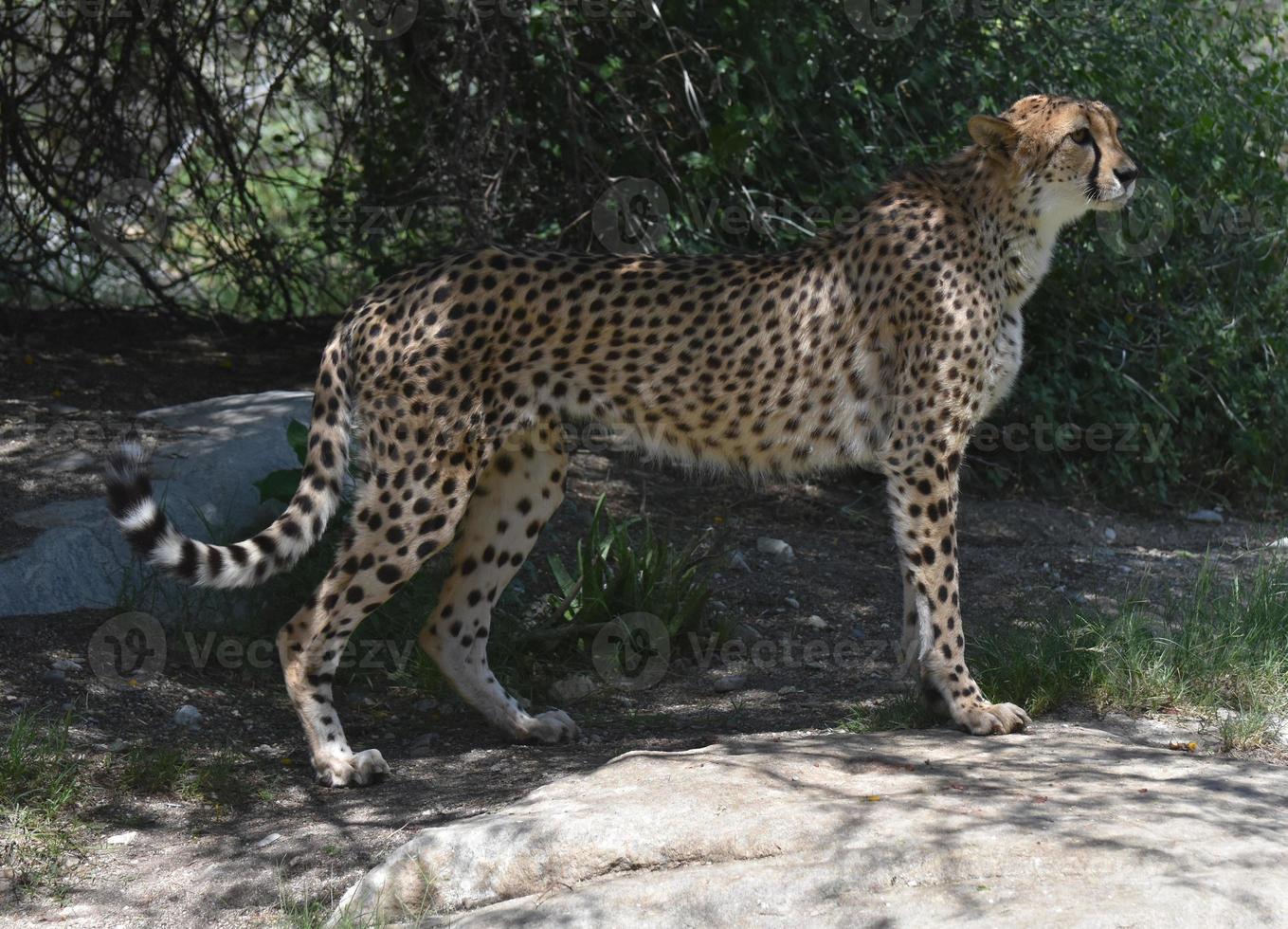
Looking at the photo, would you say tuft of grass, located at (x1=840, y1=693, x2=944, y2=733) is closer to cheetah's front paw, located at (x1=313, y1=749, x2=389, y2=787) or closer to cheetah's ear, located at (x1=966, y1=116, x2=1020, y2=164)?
cheetah's front paw, located at (x1=313, y1=749, x2=389, y2=787)

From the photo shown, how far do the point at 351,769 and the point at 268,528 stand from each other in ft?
2.23

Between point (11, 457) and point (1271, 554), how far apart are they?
15.2ft

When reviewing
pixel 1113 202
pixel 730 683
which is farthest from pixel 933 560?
pixel 1113 202

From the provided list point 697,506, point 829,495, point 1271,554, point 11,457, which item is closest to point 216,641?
point 11,457

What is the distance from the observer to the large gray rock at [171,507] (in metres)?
4.70

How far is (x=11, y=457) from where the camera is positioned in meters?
5.39

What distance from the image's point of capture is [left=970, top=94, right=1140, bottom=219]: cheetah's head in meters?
4.20

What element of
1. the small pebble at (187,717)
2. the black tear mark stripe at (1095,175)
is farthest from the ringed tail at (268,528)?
the black tear mark stripe at (1095,175)

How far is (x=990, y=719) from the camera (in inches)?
150

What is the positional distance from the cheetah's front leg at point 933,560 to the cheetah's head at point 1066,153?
0.84m

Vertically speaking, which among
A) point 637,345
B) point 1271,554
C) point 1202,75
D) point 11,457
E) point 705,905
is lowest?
point 705,905

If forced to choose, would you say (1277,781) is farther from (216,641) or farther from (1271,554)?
(216,641)

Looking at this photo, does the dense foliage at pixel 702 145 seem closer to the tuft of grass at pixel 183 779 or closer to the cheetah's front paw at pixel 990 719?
the cheetah's front paw at pixel 990 719

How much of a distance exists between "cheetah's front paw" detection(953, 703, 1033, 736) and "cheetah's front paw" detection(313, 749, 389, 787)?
1535 millimetres
